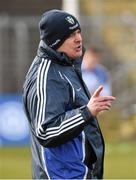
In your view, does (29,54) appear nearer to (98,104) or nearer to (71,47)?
(71,47)

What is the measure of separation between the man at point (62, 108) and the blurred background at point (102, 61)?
387 inches

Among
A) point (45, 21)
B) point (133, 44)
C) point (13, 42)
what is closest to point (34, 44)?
point (13, 42)

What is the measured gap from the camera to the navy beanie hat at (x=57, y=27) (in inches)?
255

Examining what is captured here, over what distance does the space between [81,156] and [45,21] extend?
1.01m

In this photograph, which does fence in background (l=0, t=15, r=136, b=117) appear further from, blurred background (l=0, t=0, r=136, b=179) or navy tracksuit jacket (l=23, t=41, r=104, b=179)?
navy tracksuit jacket (l=23, t=41, r=104, b=179)

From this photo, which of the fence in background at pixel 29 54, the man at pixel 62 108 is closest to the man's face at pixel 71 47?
the man at pixel 62 108

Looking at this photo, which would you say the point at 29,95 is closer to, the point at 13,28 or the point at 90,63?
the point at 90,63

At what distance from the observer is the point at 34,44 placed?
66.1 feet

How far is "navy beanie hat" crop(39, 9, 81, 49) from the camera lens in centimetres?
648

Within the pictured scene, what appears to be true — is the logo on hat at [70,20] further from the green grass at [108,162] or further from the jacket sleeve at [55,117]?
the green grass at [108,162]

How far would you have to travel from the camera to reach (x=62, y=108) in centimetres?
626

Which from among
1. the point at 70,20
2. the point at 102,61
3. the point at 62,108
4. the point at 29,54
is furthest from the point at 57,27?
the point at 29,54

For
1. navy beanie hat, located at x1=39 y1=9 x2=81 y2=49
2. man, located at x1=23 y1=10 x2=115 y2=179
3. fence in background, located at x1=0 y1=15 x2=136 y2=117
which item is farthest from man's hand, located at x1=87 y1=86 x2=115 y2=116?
fence in background, located at x1=0 y1=15 x2=136 y2=117

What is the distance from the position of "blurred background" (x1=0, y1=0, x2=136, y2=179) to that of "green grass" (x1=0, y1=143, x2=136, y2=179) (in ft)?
0.12
